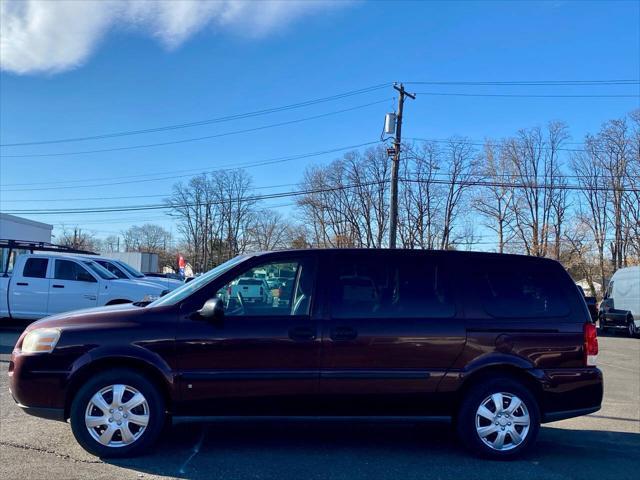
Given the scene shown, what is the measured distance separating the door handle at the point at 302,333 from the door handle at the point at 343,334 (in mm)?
171

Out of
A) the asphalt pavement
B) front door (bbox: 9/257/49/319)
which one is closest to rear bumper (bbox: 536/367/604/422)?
the asphalt pavement

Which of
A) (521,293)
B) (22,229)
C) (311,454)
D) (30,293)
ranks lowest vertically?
(311,454)

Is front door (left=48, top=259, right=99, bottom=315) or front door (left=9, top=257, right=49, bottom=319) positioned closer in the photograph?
front door (left=48, top=259, right=99, bottom=315)

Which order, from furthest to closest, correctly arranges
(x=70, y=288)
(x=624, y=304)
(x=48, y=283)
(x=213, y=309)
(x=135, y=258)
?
(x=135, y=258)
(x=624, y=304)
(x=48, y=283)
(x=70, y=288)
(x=213, y=309)

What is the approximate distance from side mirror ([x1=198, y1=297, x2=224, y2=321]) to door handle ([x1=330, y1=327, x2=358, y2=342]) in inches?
39.5

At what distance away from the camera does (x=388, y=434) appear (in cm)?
573

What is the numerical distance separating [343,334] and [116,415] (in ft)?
6.83

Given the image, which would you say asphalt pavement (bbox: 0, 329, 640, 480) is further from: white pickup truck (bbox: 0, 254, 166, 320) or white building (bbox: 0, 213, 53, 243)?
white building (bbox: 0, 213, 53, 243)

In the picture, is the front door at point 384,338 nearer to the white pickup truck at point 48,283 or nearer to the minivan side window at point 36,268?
the white pickup truck at point 48,283

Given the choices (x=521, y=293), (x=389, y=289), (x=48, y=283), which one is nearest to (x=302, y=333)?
(x=389, y=289)

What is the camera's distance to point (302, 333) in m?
4.84

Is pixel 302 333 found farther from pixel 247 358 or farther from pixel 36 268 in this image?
pixel 36 268

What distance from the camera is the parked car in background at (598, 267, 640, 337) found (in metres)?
23.2

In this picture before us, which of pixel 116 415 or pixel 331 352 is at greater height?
pixel 331 352
